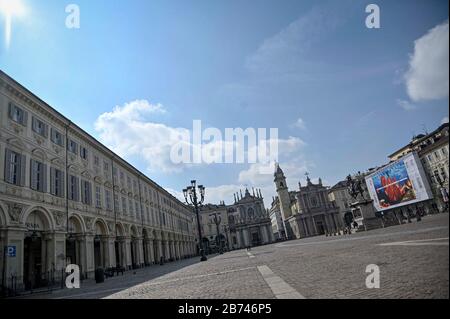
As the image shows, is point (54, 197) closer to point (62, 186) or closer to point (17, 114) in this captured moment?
point (62, 186)

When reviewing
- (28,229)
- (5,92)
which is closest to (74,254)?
(28,229)

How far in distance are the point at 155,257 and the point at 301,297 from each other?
42.6 m

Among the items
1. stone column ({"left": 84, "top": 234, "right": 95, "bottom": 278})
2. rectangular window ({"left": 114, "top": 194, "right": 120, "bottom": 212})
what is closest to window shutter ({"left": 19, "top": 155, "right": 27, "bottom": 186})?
stone column ({"left": 84, "top": 234, "right": 95, "bottom": 278})

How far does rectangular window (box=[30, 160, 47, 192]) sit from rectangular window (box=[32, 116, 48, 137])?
2540 mm

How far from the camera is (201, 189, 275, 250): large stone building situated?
3531 inches

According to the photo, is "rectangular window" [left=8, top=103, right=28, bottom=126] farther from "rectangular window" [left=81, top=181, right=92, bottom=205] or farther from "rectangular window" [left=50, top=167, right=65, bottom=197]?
"rectangular window" [left=81, top=181, right=92, bottom=205]

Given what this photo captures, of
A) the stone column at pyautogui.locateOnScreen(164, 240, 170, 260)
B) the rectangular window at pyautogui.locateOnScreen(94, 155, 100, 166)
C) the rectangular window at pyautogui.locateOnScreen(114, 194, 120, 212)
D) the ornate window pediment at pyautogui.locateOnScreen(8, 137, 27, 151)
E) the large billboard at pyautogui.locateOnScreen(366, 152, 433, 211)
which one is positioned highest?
the rectangular window at pyautogui.locateOnScreen(94, 155, 100, 166)

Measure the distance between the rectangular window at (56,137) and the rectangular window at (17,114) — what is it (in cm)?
298

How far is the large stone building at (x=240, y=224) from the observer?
8969 centimetres

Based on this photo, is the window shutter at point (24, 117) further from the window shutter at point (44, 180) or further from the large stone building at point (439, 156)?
the large stone building at point (439, 156)

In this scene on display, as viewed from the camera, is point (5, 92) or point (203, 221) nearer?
point (5, 92)

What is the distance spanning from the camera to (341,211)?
91.8 m

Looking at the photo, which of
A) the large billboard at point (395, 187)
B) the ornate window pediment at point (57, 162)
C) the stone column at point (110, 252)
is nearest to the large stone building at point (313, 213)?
the large billboard at point (395, 187)
